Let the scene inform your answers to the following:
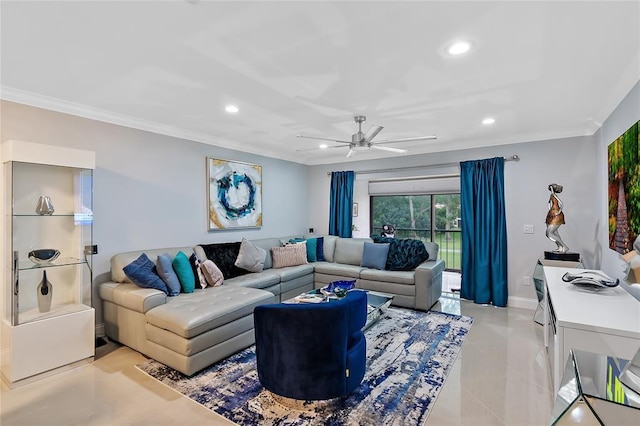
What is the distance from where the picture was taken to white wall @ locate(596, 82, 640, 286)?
2510mm

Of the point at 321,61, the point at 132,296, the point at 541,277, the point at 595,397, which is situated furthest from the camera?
the point at 541,277

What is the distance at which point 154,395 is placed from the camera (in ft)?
7.63

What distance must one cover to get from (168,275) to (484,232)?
13.9ft

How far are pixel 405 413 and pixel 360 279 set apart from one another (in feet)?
8.39

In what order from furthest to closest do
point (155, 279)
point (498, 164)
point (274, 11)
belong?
point (498, 164)
point (155, 279)
point (274, 11)

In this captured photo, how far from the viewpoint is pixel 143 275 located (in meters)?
3.06

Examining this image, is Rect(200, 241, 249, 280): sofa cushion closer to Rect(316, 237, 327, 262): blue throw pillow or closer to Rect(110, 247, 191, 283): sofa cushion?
Rect(110, 247, 191, 283): sofa cushion

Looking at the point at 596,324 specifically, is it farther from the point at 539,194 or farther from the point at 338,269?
the point at 338,269

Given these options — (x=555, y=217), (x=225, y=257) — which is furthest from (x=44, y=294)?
(x=555, y=217)

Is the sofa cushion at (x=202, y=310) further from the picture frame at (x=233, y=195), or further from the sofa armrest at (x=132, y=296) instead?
the picture frame at (x=233, y=195)

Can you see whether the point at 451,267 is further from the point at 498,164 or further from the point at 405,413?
the point at 405,413

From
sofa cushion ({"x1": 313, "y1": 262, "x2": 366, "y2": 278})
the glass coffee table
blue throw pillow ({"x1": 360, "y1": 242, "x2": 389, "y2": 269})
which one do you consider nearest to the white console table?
the glass coffee table

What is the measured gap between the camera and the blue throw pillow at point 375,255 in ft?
15.6

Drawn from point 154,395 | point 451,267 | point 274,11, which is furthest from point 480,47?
point 451,267
